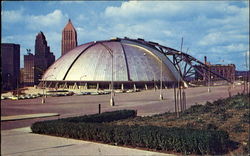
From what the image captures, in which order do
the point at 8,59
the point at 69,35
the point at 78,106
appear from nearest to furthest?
1. the point at 8,59
2. the point at 78,106
3. the point at 69,35

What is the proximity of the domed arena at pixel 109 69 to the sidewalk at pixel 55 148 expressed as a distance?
2511 inches

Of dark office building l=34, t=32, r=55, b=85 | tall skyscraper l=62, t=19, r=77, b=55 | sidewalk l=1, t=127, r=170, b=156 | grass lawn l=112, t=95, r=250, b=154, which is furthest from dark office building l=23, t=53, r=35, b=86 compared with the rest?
sidewalk l=1, t=127, r=170, b=156

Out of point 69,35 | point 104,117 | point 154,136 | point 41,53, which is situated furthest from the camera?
point 69,35

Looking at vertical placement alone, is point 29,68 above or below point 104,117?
above

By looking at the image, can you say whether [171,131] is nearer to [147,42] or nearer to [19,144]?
[19,144]

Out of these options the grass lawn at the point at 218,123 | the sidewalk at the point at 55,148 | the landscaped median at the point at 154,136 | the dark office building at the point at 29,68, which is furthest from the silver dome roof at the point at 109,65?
the sidewalk at the point at 55,148

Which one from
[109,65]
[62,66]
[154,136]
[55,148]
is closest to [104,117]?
[55,148]

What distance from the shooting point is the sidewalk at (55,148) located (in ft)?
36.2

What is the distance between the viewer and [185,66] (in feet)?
348

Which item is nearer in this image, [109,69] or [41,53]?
[41,53]

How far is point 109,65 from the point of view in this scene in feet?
269

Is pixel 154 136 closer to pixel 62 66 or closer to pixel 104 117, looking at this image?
pixel 104 117

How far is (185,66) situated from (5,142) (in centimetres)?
9685

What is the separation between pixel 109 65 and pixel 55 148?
7051cm
